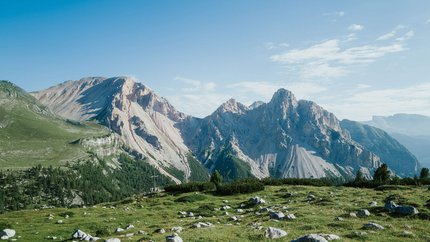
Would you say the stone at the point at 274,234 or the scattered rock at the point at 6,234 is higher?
the stone at the point at 274,234

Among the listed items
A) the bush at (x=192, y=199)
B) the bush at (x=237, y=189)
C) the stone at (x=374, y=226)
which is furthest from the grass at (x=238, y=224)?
the bush at (x=237, y=189)

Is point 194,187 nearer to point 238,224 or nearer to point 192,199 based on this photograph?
point 192,199

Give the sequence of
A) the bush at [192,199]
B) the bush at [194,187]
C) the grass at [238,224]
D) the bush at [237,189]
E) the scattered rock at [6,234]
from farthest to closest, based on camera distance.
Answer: the bush at [194,187], the bush at [237,189], the bush at [192,199], the scattered rock at [6,234], the grass at [238,224]

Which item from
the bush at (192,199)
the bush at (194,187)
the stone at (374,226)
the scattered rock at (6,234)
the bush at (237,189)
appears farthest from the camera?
the bush at (194,187)

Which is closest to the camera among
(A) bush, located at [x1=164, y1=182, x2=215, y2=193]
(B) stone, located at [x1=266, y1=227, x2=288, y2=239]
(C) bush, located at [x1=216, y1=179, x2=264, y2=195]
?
(B) stone, located at [x1=266, y1=227, x2=288, y2=239]

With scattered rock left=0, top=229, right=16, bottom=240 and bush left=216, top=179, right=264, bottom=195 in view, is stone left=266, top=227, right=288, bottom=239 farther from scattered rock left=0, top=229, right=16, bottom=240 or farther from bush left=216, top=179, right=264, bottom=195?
bush left=216, top=179, right=264, bottom=195

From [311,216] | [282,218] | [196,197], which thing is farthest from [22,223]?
[311,216]

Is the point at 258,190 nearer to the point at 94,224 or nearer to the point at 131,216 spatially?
the point at 131,216

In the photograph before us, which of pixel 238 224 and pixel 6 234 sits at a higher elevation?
pixel 238 224

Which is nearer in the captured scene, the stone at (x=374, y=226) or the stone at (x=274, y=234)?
the stone at (x=274, y=234)

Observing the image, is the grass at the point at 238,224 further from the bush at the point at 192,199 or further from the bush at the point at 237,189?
the bush at the point at 237,189

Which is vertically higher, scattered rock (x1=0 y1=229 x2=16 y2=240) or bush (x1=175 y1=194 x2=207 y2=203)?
scattered rock (x1=0 y1=229 x2=16 y2=240)

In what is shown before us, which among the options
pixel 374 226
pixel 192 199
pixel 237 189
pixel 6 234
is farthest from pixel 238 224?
pixel 237 189

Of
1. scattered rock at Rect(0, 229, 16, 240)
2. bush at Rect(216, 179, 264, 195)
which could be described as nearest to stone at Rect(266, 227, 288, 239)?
scattered rock at Rect(0, 229, 16, 240)
